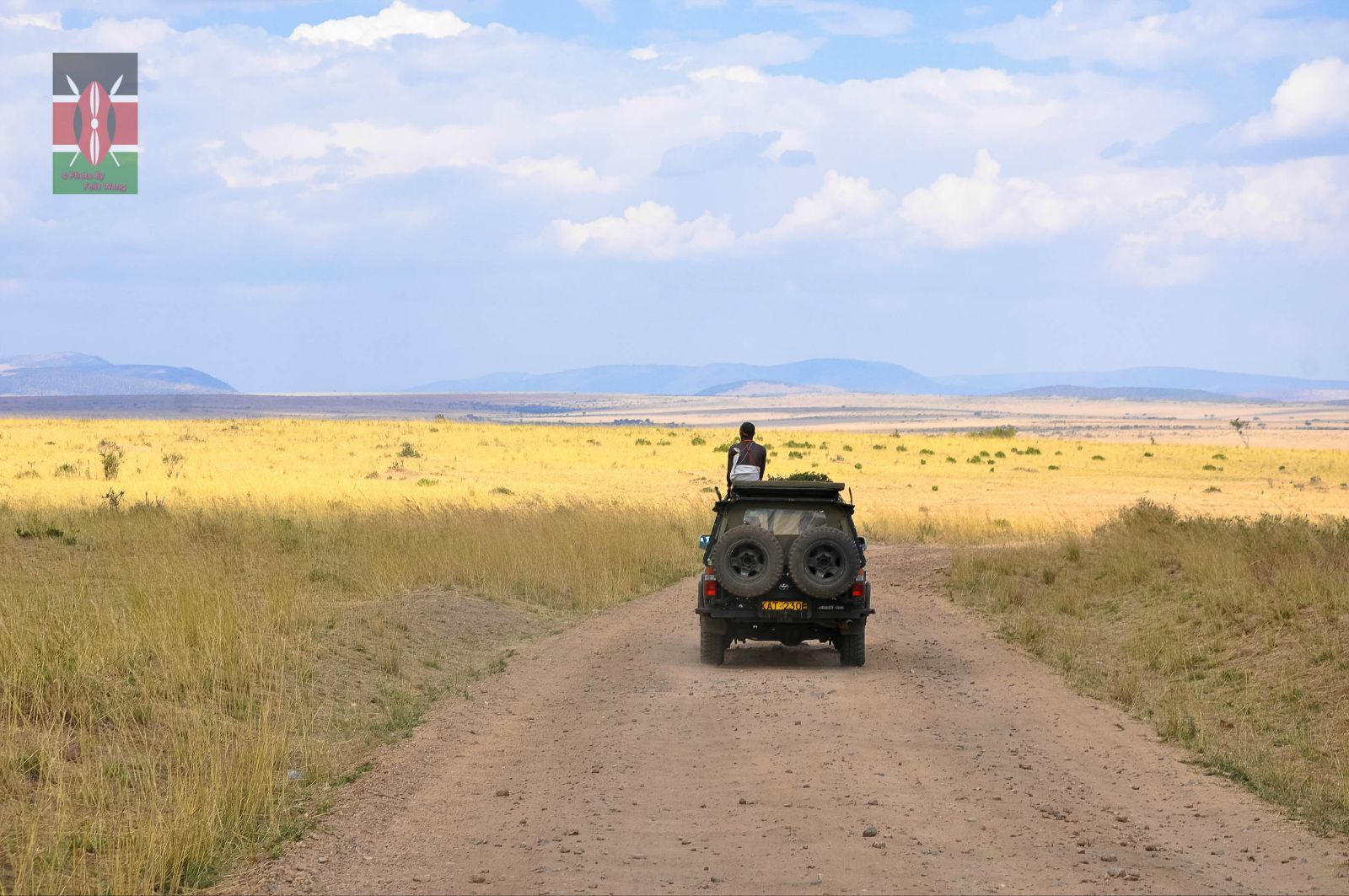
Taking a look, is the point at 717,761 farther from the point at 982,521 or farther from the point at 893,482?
the point at 893,482

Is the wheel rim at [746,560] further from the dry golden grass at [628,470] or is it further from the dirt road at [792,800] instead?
the dry golden grass at [628,470]

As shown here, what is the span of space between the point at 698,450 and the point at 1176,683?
2206 inches

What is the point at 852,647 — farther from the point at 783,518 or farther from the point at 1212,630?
the point at 1212,630

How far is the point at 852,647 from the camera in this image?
1383 centimetres

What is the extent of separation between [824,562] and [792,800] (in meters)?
5.29

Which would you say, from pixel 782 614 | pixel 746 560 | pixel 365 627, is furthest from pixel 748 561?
pixel 365 627

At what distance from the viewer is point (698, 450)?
69125mm

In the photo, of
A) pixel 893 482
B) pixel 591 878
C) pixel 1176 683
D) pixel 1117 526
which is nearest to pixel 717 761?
pixel 591 878

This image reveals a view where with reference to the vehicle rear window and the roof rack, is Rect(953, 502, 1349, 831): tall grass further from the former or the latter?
the roof rack

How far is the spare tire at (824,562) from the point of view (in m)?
13.4

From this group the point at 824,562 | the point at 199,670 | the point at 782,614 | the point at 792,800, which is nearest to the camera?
the point at 792,800

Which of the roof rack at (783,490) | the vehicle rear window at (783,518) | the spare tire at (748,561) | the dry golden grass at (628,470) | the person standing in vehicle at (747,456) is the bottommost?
the dry golden grass at (628,470)

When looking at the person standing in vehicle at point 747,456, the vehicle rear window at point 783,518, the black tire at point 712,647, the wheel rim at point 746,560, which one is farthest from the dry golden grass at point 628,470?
the wheel rim at point 746,560

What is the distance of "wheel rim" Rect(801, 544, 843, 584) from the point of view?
13.5m
